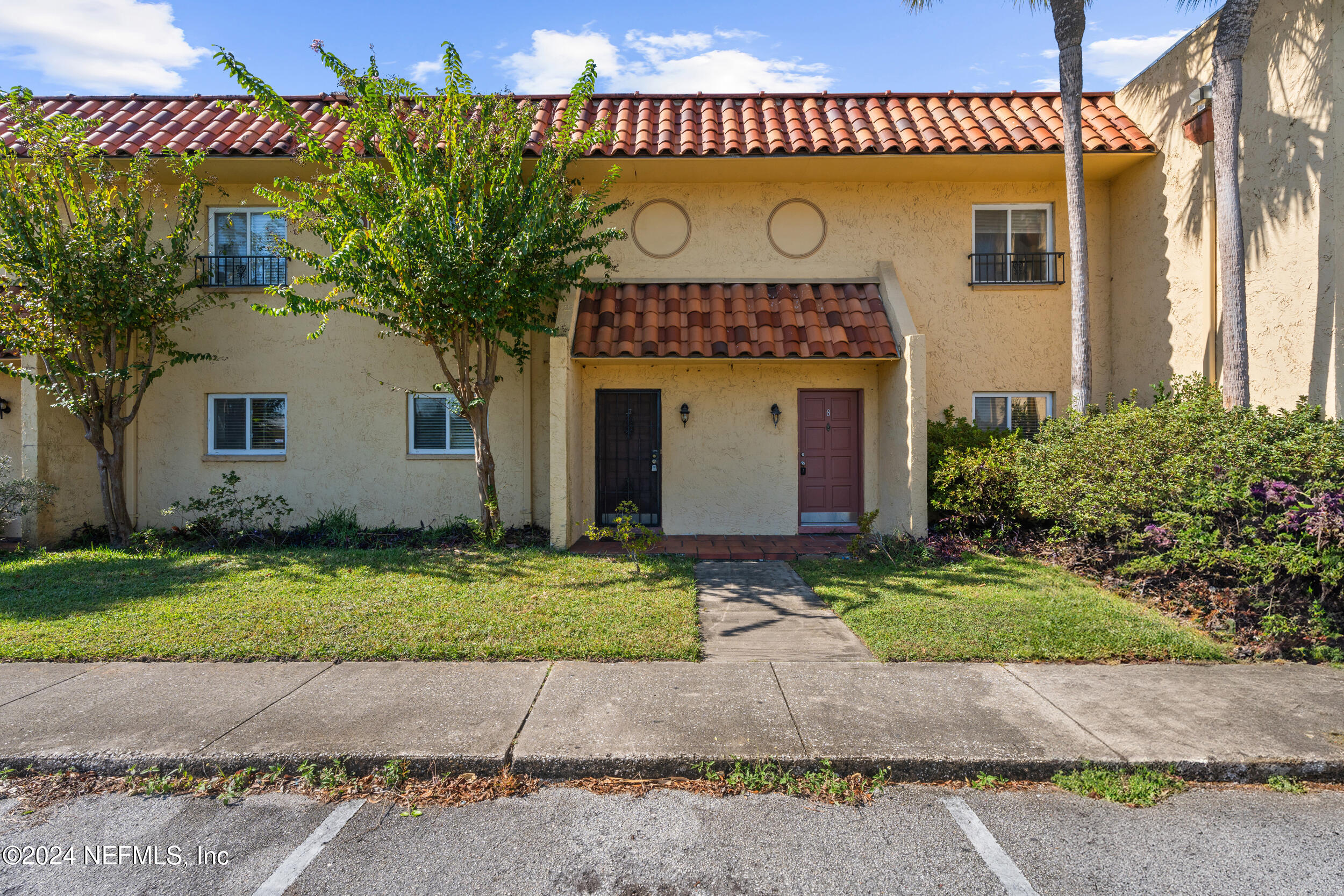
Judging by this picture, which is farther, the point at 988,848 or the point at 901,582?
the point at 901,582

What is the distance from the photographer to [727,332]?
9789 millimetres

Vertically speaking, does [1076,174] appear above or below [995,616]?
above

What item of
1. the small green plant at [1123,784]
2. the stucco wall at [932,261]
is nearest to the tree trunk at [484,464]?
the stucco wall at [932,261]

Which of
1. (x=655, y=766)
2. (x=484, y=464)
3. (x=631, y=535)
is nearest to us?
(x=655, y=766)

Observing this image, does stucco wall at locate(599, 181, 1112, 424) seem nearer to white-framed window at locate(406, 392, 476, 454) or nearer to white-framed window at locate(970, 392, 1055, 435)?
white-framed window at locate(970, 392, 1055, 435)

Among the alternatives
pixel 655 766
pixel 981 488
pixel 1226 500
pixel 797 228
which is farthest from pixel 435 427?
pixel 1226 500

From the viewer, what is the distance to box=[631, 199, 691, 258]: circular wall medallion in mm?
10812

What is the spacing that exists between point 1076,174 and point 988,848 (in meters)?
8.99

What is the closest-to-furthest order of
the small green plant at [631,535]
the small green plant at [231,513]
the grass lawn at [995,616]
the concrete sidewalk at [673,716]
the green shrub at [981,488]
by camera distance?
the concrete sidewalk at [673,716] → the grass lawn at [995,616] → the small green plant at [631,535] → the green shrub at [981,488] → the small green plant at [231,513]

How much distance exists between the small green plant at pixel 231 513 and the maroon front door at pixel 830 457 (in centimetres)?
785

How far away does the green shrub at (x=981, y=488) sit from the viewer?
357 inches

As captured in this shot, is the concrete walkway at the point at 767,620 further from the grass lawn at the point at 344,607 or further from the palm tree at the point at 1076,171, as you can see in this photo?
the palm tree at the point at 1076,171

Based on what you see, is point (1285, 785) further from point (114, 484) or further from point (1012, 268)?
point (114, 484)

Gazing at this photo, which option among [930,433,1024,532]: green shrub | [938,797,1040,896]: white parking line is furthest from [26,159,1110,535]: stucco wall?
[938,797,1040,896]: white parking line
